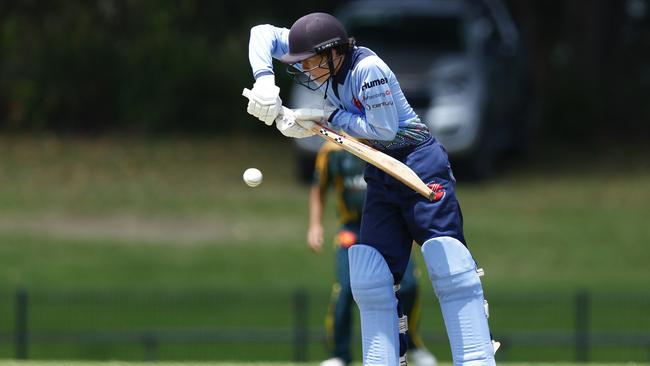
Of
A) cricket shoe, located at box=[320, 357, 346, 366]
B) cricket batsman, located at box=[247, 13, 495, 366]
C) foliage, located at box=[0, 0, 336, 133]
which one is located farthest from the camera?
foliage, located at box=[0, 0, 336, 133]

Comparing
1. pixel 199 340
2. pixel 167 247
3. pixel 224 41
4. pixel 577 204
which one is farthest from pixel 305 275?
pixel 224 41

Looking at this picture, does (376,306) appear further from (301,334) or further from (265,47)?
(301,334)

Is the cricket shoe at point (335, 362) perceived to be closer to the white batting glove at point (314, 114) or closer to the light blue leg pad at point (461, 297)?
the light blue leg pad at point (461, 297)

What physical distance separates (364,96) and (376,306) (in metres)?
0.99

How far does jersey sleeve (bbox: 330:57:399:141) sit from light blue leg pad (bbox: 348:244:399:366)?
579 millimetres

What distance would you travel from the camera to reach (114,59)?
24.7m

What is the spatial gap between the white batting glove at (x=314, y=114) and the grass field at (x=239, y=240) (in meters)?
6.39

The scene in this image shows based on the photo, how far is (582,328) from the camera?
12.4 meters

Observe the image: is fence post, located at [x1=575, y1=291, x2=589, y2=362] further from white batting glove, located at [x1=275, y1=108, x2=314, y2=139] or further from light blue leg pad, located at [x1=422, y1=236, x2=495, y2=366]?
white batting glove, located at [x1=275, y1=108, x2=314, y2=139]

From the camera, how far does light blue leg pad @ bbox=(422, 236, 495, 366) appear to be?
20.9 feet

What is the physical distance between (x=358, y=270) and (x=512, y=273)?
9.43 meters

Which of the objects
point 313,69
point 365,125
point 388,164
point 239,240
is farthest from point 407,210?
point 239,240

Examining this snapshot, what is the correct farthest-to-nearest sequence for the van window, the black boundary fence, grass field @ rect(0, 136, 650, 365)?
the van window
grass field @ rect(0, 136, 650, 365)
the black boundary fence

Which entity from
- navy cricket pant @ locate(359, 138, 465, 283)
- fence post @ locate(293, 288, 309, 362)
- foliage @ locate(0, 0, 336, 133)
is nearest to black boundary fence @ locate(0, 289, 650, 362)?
fence post @ locate(293, 288, 309, 362)
